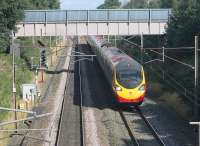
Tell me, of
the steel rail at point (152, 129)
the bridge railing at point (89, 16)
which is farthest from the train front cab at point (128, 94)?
the bridge railing at point (89, 16)

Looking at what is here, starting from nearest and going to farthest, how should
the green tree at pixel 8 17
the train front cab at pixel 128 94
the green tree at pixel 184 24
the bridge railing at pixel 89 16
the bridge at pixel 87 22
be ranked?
the train front cab at pixel 128 94, the green tree at pixel 8 17, the green tree at pixel 184 24, the bridge at pixel 87 22, the bridge railing at pixel 89 16

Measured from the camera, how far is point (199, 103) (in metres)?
41.1

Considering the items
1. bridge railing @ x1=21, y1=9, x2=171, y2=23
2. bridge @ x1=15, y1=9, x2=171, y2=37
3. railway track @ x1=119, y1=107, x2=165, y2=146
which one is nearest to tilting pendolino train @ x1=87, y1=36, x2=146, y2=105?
railway track @ x1=119, y1=107, x2=165, y2=146

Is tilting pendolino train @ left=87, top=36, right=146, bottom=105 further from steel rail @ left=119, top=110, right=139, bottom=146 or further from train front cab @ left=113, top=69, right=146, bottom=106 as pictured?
steel rail @ left=119, top=110, right=139, bottom=146

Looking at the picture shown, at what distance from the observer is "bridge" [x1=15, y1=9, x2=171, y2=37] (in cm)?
6675

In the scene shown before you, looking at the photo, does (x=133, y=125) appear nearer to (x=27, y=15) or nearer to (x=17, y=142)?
(x=17, y=142)

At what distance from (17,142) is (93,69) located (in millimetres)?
38455

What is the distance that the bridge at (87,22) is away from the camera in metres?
66.8

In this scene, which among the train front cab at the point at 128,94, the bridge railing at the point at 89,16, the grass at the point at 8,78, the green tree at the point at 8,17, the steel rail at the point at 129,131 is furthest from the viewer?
the bridge railing at the point at 89,16

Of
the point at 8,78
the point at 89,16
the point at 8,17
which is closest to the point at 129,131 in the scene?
the point at 8,78

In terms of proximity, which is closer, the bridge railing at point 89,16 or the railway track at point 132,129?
the railway track at point 132,129

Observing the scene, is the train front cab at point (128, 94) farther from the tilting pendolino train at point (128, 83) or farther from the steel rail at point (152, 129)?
the steel rail at point (152, 129)

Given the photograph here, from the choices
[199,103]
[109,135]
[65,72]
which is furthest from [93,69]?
[109,135]

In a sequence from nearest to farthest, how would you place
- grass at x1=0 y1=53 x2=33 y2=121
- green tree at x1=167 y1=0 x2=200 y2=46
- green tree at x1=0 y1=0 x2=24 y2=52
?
grass at x1=0 y1=53 x2=33 y2=121, green tree at x1=0 y1=0 x2=24 y2=52, green tree at x1=167 y1=0 x2=200 y2=46
